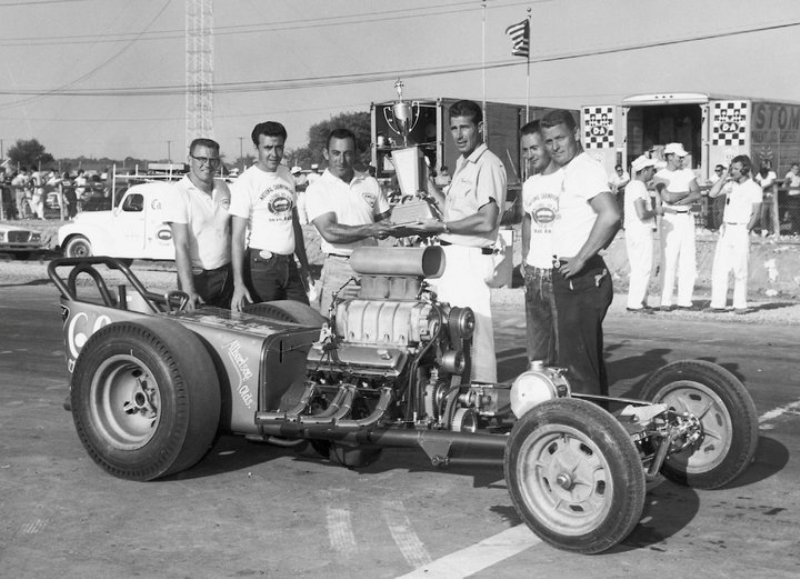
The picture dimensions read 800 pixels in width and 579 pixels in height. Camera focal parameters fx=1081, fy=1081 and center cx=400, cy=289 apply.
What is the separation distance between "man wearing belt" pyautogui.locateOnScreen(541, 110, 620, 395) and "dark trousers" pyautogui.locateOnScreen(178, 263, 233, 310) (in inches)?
98.1

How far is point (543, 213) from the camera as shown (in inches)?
255

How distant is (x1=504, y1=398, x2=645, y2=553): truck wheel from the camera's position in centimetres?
456

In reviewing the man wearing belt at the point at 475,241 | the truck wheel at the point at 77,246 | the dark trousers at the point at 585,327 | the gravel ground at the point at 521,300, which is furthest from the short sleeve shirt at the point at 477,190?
the truck wheel at the point at 77,246

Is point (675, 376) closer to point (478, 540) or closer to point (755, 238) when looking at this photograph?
point (478, 540)

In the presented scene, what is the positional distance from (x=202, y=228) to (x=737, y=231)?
8.53 meters

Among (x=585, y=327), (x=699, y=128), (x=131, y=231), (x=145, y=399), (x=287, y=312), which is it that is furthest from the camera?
(x=699, y=128)

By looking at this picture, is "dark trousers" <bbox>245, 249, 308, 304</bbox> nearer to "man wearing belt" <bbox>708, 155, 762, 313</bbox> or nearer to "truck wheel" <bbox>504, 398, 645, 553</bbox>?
"truck wheel" <bbox>504, 398, 645, 553</bbox>

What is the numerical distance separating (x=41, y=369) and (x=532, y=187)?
5154 millimetres

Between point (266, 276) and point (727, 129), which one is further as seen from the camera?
point (727, 129)

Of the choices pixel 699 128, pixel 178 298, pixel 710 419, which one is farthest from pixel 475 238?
pixel 699 128

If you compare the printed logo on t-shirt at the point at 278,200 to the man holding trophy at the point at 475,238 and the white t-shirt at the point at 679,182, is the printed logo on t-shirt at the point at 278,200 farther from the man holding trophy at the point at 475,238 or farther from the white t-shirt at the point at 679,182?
the white t-shirt at the point at 679,182

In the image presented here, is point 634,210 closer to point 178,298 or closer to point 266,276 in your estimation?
point 266,276

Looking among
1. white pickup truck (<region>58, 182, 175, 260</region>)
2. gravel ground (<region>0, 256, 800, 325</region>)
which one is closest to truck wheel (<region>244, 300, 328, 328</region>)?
gravel ground (<region>0, 256, 800, 325</region>)

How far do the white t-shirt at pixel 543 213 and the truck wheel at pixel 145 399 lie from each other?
6.84 feet
